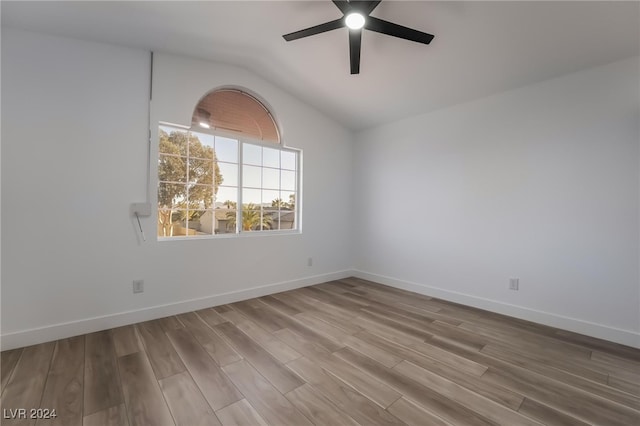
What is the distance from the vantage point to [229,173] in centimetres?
353

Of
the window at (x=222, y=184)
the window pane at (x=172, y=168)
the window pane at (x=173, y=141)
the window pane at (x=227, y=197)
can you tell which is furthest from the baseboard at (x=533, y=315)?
the window pane at (x=173, y=141)

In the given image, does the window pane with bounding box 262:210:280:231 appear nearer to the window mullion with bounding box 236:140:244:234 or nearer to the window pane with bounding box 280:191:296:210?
the window pane with bounding box 280:191:296:210

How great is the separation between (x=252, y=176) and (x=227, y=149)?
1.55ft

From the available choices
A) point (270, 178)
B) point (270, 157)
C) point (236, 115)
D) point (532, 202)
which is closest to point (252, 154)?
point (270, 157)

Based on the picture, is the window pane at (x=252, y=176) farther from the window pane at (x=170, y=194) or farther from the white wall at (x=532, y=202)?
the white wall at (x=532, y=202)

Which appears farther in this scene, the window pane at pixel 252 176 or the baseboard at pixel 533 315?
the window pane at pixel 252 176

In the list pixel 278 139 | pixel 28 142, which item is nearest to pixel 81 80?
pixel 28 142

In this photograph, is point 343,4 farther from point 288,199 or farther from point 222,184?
point 288,199

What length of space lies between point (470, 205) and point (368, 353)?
2.22 meters

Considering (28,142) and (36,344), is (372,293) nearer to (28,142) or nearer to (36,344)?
(36,344)

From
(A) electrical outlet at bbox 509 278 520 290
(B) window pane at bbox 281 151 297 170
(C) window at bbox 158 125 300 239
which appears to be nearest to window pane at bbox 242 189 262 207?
(C) window at bbox 158 125 300 239

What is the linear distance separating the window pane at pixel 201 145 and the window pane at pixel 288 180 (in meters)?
1.07

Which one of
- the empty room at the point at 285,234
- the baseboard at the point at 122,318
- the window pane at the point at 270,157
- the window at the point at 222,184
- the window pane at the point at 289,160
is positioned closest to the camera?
the empty room at the point at 285,234

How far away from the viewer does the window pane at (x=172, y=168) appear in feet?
10.00
